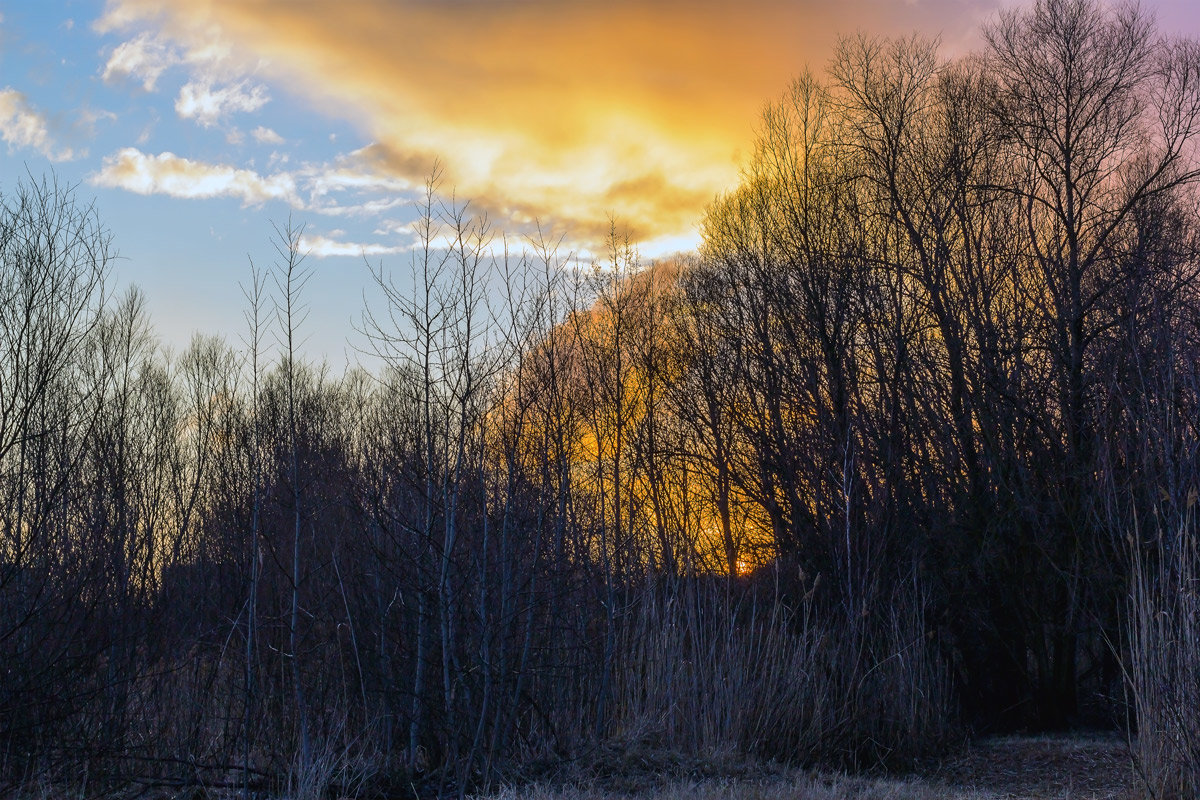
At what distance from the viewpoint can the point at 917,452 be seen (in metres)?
12.7

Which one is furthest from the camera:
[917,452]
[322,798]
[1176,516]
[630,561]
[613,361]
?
[613,361]

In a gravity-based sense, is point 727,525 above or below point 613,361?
below

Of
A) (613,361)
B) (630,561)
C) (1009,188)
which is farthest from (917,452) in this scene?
(613,361)

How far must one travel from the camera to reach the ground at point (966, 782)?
652 centimetres

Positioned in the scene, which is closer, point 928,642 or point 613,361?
point 928,642

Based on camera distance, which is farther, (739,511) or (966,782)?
(739,511)

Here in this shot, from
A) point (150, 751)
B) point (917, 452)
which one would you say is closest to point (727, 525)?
point (917, 452)

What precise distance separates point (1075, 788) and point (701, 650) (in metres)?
3.47

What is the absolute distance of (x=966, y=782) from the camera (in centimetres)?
874

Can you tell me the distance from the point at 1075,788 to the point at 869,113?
10088 millimetres

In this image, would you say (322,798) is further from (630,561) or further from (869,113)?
(869,113)

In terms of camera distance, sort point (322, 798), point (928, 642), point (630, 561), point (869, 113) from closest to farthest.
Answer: point (322, 798) < point (630, 561) < point (928, 642) < point (869, 113)

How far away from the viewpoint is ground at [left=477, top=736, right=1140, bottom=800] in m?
6.52

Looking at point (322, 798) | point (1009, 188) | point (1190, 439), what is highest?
point (1009, 188)
